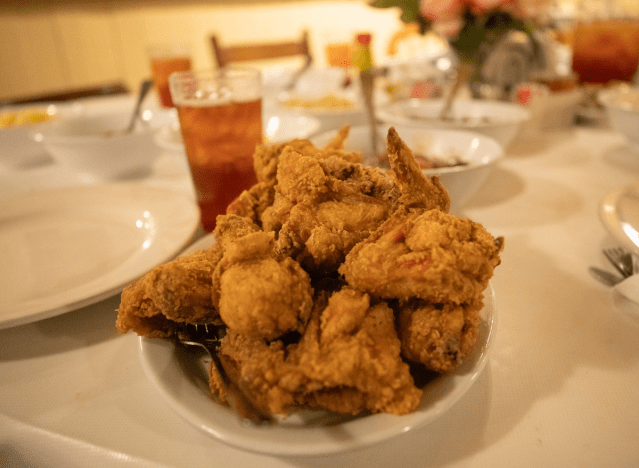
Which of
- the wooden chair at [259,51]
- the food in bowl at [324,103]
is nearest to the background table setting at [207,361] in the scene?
the food in bowl at [324,103]

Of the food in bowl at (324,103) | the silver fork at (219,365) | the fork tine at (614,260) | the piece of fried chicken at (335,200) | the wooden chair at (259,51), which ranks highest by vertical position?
the wooden chair at (259,51)

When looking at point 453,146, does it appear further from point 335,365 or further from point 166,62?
point 166,62

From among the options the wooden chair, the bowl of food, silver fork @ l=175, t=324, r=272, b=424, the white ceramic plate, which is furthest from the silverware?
the wooden chair

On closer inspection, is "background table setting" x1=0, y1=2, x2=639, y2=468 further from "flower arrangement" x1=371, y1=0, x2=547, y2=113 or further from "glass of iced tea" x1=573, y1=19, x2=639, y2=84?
"glass of iced tea" x1=573, y1=19, x2=639, y2=84

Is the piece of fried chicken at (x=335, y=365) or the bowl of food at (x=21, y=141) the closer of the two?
the piece of fried chicken at (x=335, y=365)

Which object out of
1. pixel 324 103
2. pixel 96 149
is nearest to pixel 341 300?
Answer: pixel 96 149

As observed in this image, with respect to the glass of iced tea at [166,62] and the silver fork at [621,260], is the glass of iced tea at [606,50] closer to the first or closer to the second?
the silver fork at [621,260]

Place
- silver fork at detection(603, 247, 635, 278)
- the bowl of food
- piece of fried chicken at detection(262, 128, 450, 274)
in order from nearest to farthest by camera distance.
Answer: piece of fried chicken at detection(262, 128, 450, 274), silver fork at detection(603, 247, 635, 278), the bowl of food
